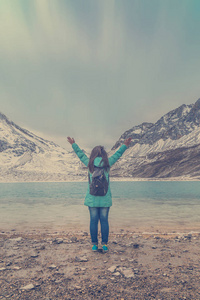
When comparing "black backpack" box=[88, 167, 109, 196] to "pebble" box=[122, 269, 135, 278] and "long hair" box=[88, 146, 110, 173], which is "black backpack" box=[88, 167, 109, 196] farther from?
"pebble" box=[122, 269, 135, 278]

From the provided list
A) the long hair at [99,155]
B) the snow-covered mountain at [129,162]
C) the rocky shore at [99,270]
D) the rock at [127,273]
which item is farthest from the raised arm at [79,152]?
the snow-covered mountain at [129,162]

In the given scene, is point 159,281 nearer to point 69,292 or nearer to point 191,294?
point 191,294

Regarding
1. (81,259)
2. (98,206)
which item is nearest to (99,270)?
(81,259)

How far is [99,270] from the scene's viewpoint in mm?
4176

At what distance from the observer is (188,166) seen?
113312 mm

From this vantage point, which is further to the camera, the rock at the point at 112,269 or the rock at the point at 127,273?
the rock at the point at 112,269

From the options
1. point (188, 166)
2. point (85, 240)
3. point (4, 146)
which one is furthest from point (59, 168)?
point (85, 240)

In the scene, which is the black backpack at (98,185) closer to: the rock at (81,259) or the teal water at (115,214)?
the rock at (81,259)

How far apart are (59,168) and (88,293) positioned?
146 metres

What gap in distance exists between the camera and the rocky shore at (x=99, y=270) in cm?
331

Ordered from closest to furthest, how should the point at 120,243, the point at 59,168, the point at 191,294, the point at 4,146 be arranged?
the point at 191,294
the point at 120,243
the point at 59,168
the point at 4,146

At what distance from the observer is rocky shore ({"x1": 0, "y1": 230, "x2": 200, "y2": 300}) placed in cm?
331

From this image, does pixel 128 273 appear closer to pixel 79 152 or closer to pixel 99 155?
pixel 99 155

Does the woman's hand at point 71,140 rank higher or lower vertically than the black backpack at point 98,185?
higher
